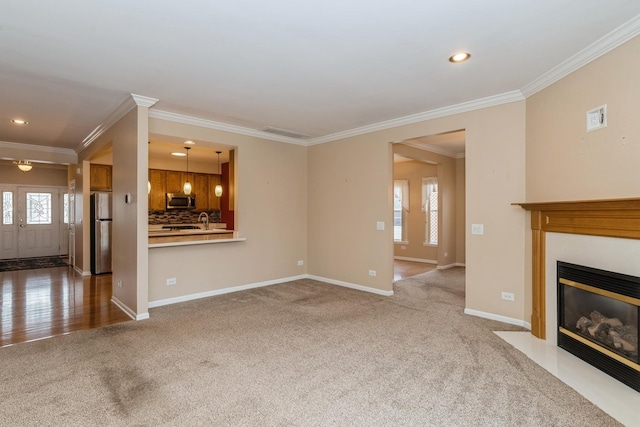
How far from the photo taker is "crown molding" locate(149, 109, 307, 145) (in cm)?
459

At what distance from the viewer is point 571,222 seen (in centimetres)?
312

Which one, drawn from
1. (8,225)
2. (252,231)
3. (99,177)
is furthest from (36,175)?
(252,231)

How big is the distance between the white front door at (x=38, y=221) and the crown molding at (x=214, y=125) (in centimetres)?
740

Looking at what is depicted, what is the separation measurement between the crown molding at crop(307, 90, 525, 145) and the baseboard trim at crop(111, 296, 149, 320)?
13.3 ft

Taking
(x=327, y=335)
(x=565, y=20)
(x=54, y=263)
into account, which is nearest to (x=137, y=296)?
(x=327, y=335)

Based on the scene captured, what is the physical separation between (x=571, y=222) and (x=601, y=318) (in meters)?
0.87

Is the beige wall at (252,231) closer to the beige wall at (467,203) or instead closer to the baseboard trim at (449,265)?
the beige wall at (467,203)

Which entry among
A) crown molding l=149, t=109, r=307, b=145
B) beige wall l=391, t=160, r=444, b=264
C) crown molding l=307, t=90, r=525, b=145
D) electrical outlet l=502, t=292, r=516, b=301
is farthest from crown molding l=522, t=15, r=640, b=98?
beige wall l=391, t=160, r=444, b=264

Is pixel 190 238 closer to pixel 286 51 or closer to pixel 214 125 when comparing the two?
pixel 214 125

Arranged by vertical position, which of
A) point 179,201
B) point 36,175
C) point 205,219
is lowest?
point 205,219

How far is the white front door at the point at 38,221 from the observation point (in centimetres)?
908

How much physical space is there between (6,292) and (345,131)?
6312 mm

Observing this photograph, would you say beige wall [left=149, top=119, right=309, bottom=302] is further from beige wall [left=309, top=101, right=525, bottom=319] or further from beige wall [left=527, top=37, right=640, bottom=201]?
beige wall [left=527, top=37, right=640, bottom=201]

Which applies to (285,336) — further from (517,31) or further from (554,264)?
(517,31)
